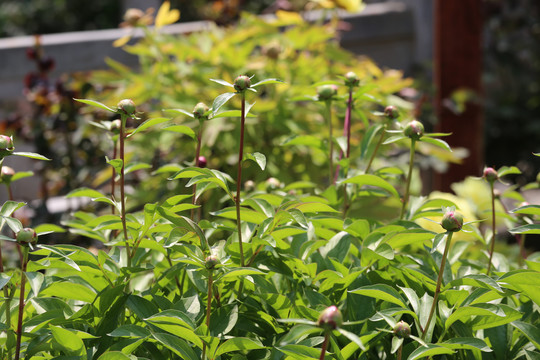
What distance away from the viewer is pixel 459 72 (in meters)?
2.41

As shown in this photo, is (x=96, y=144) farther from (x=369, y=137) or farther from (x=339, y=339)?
(x=339, y=339)

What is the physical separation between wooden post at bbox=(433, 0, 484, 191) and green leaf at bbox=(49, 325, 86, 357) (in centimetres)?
196

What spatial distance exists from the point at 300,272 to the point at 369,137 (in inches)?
9.1

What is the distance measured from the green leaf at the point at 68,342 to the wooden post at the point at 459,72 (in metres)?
1.96

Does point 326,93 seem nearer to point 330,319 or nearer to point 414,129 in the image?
point 414,129

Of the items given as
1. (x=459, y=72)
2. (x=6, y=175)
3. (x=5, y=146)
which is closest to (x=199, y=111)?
(x=5, y=146)

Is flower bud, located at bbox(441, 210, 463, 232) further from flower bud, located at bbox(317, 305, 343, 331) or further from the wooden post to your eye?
the wooden post

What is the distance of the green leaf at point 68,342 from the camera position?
572 millimetres

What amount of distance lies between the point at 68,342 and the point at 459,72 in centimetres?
211

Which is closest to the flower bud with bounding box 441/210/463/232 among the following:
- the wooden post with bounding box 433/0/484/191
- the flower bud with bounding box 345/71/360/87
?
the flower bud with bounding box 345/71/360/87

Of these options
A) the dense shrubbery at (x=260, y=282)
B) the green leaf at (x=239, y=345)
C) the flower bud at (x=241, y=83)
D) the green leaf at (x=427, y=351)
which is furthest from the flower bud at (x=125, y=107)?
the green leaf at (x=427, y=351)

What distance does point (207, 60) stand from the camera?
174 centimetres

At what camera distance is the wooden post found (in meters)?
2.36

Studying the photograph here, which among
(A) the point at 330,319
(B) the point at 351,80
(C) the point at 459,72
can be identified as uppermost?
(B) the point at 351,80
